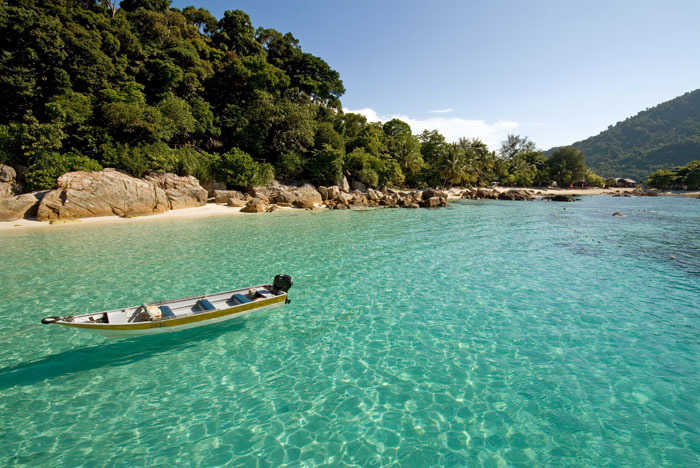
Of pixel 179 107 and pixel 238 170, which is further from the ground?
pixel 179 107

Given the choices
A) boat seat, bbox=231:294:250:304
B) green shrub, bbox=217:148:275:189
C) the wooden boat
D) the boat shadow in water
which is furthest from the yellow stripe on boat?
green shrub, bbox=217:148:275:189

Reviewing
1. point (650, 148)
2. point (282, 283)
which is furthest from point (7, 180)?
point (650, 148)

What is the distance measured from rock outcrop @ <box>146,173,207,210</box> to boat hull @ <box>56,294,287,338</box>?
2834cm

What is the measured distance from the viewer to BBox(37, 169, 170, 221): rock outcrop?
23.4m

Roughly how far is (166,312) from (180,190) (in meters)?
29.5

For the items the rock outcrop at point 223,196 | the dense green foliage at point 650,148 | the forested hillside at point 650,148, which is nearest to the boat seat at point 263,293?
the rock outcrop at point 223,196

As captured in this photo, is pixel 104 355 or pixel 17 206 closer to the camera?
pixel 104 355

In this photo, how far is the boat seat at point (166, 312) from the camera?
6609mm

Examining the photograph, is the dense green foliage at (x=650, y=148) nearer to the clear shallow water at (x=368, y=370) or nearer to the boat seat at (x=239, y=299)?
the clear shallow water at (x=368, y=370)

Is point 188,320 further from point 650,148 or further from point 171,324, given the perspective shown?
point 650,148

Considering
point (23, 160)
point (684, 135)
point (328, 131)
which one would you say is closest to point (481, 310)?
point (23, 160)

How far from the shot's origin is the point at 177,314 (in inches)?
275

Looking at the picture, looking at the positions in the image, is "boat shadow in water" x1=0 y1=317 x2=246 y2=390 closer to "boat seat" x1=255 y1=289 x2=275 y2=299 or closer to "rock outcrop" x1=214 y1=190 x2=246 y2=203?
"boat seat" x1=255 y1=289 x2=275 y2=299

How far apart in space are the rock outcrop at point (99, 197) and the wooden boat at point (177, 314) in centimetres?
2476
